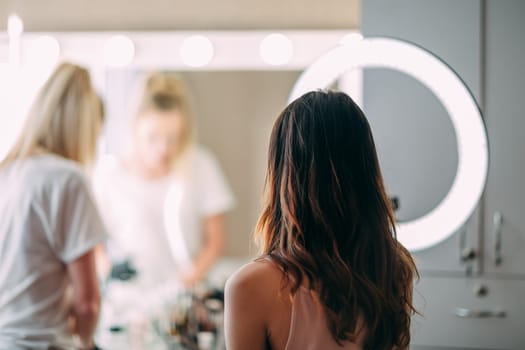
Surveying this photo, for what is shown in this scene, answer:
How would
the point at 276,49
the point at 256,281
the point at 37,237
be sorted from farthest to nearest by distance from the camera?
the point at 276,49, the point at 37,237, the point at 256,281

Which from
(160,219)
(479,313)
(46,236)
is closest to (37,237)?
(46,236)

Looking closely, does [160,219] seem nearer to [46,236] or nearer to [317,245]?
[46,236]

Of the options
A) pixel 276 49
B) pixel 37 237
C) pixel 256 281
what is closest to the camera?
pixel 256 281

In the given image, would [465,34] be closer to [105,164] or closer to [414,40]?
[414,40]

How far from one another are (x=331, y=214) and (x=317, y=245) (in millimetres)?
44

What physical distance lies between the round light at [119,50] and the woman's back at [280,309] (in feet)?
4.39

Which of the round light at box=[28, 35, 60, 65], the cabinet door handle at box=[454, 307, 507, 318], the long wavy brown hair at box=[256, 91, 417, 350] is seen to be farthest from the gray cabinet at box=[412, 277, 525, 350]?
the round light at box=[28, 35, 60, 65]

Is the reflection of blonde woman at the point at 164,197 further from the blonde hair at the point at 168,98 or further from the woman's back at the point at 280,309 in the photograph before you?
the woman's back at the point at 280,309

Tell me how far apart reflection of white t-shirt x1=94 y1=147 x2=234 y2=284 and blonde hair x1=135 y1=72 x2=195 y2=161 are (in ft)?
0.16

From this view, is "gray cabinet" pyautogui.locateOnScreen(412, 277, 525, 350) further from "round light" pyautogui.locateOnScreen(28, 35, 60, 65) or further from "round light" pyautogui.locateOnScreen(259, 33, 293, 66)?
"round light" pyautogui.locateOnScreen(28, 35, 60, 65)

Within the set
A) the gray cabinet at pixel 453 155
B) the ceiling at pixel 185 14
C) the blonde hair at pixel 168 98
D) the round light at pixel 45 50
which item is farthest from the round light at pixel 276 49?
the round light at pixel 45 50

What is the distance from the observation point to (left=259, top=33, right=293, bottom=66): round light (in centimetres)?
199

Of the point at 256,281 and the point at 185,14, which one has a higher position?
the point at 185,14

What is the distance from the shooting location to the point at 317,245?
863mm
